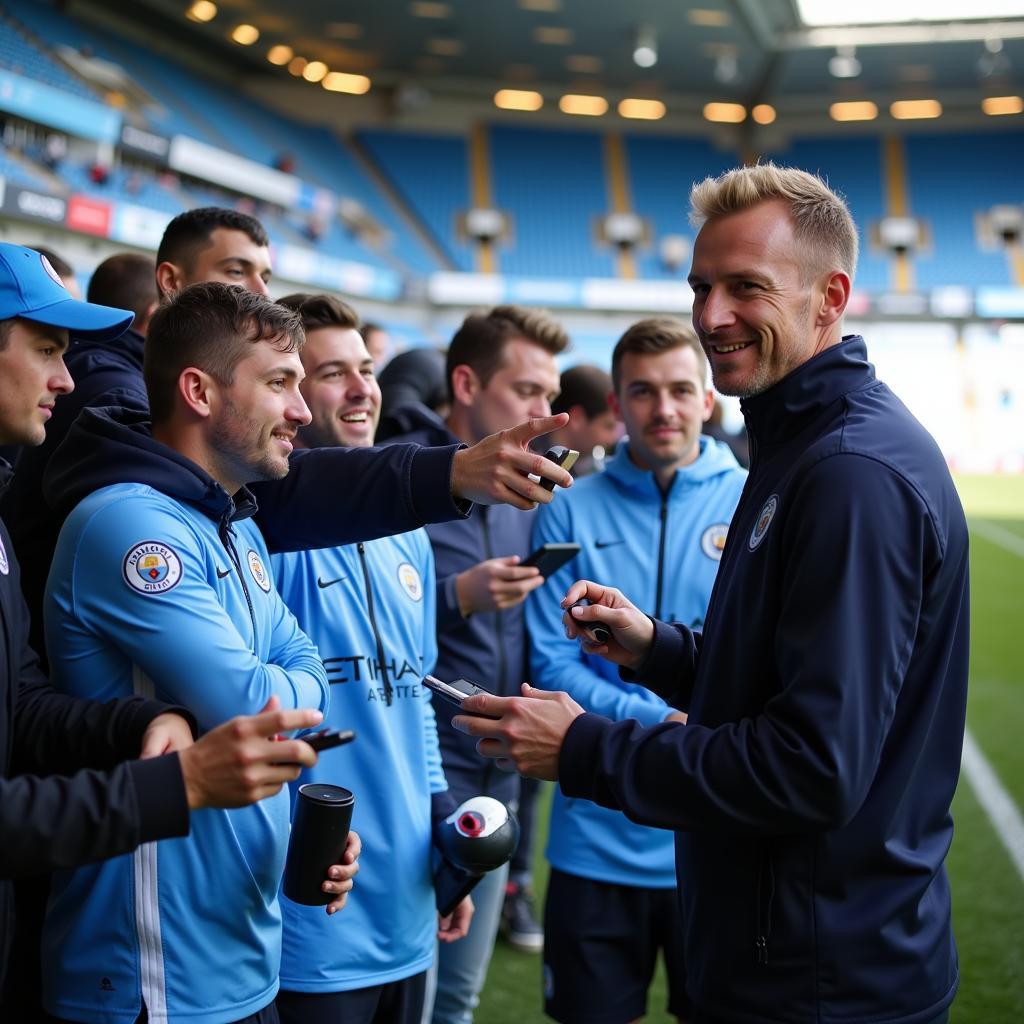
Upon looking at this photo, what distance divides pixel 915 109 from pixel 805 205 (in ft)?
118

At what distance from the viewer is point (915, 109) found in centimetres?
3409

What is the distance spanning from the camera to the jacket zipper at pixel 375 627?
8.87ft

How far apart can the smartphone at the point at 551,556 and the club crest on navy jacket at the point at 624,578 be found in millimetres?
78

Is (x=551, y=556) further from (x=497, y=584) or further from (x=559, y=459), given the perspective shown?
(x=559, y=459)

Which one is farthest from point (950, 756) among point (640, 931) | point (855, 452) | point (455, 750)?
point (455, 750)

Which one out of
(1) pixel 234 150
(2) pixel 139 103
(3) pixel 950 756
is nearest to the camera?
(3) pixel 950 756

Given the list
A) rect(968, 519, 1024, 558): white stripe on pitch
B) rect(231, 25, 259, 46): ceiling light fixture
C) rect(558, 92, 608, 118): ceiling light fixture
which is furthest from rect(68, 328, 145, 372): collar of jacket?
rect(558, 92, 608, 118): ceiling light fixture

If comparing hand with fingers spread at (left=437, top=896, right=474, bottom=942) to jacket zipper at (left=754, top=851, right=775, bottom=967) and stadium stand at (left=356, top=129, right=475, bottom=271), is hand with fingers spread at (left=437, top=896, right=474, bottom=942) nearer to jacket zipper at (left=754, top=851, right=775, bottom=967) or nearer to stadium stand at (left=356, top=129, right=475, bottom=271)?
jacket zipper at (left=754, top=851, right=775, bottom=967)

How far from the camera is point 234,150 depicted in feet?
87.1

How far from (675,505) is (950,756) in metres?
1.70

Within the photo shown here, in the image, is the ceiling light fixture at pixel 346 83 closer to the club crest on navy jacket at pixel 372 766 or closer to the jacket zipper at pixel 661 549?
the jacket zipper at pixel 661 549

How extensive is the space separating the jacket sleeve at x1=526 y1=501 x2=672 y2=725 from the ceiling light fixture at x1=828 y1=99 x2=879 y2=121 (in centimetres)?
3312

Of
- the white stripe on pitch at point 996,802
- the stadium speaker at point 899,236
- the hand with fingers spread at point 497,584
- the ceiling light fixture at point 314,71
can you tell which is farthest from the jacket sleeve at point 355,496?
the stadium speaker at point 899,236

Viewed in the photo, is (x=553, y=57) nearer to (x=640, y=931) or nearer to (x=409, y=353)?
(x=409, y=353)
